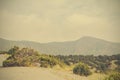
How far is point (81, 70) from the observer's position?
12.4ft

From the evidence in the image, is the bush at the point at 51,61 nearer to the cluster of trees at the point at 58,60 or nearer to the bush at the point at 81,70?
the cluster of trees at the point at 58,60

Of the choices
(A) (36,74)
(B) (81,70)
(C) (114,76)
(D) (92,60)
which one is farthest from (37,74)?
(C) (114,76)

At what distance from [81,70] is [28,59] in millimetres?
742

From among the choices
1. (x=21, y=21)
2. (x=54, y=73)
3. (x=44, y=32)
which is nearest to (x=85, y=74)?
(x=54, y=73)

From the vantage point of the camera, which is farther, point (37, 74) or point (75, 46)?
point (75, 46)

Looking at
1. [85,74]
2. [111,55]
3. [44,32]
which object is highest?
[44,32]

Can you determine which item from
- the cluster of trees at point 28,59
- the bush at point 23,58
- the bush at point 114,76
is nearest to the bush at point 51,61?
the cluster of trees at point 28,59

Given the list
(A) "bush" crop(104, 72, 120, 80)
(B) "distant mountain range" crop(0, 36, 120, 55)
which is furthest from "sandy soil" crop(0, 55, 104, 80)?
(B) "distant mountain range" crop(0, 36, 120, 55)

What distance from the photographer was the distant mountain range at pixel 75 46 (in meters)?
3.80

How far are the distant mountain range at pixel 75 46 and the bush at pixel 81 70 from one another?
178 mm

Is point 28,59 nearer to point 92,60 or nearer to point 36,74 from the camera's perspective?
point 36,74

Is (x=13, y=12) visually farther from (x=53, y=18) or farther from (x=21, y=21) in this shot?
(x=53, y=18)

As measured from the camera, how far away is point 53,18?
3.88 m

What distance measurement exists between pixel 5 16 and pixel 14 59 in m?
0.62
